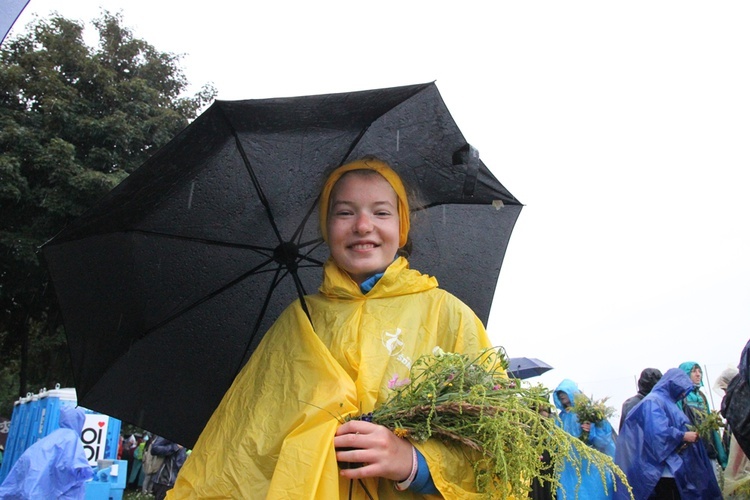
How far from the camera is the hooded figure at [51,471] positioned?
7.68 metres

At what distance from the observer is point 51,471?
25.9 ft

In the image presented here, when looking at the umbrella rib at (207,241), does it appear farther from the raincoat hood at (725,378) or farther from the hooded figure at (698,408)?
the raincoat hood at (725,378)

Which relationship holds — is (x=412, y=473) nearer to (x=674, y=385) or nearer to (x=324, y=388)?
(x=324, y=388)

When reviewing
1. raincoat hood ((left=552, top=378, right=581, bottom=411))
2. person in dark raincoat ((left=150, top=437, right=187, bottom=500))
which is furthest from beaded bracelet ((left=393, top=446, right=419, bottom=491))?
person in dark raincoat ((left=150, top=437, right=187, bottom=500))

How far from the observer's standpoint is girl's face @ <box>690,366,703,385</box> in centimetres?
796

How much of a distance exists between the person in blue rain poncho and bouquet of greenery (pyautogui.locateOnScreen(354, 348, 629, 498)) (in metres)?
4.61

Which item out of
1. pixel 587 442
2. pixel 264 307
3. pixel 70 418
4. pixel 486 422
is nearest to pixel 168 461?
pixel 70 418

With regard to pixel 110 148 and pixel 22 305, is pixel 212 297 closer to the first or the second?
pixel 110 148

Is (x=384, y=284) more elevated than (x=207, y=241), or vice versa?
(x=207, y=241)

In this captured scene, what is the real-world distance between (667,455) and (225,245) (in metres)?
5.63

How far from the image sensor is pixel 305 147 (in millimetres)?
2654

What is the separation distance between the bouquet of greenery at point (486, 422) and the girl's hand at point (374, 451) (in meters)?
0.04

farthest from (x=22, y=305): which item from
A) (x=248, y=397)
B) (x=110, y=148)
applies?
(x=248, y=397)

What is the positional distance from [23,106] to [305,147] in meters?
15.2
